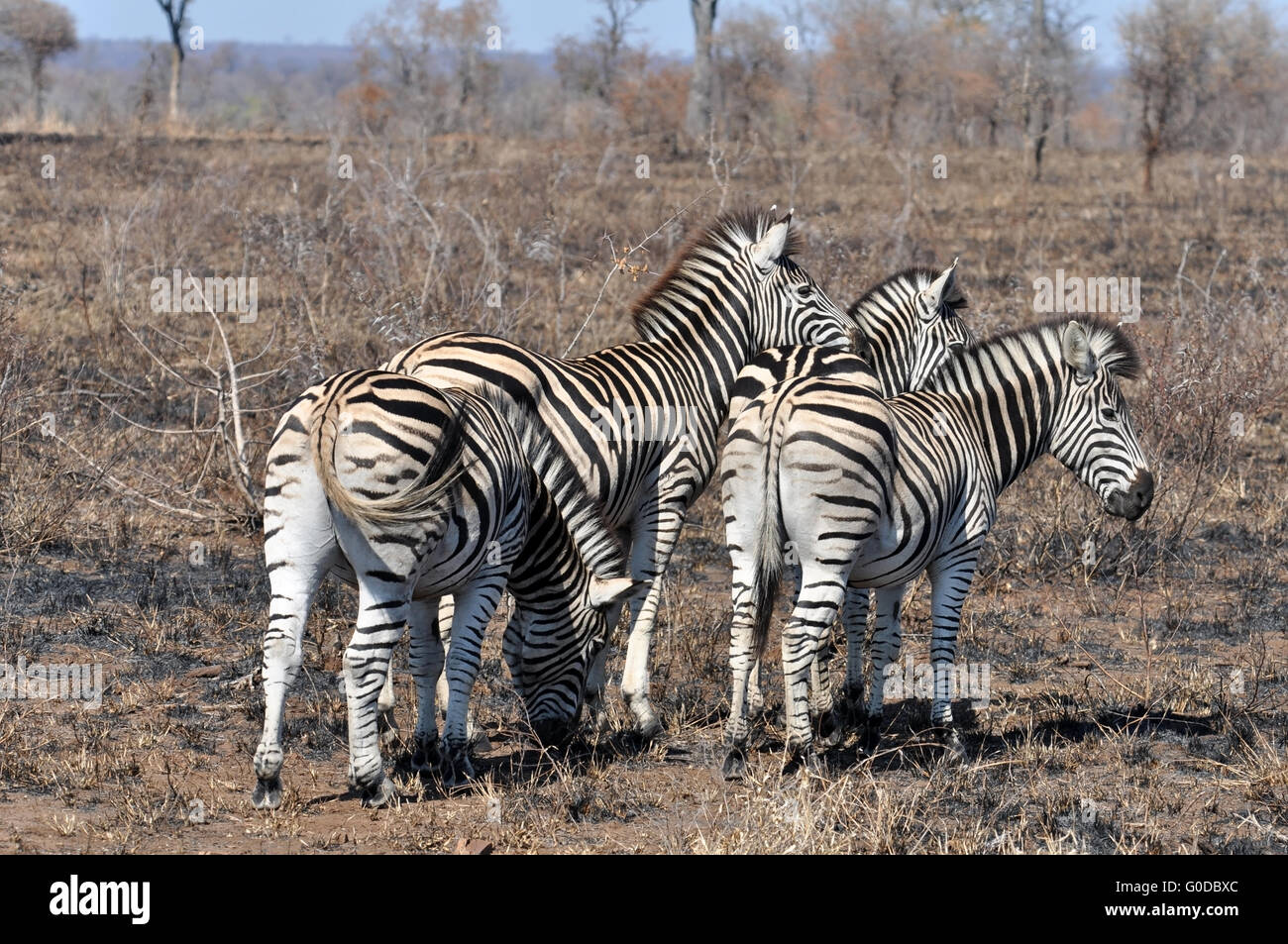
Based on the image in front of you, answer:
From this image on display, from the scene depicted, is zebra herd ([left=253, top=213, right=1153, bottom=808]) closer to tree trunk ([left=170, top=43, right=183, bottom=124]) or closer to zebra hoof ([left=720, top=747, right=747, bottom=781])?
zebra hoof ([left=720, top=747, right=747, bottom=781])

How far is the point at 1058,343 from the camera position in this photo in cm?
614

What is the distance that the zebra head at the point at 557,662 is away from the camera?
18.1 feet

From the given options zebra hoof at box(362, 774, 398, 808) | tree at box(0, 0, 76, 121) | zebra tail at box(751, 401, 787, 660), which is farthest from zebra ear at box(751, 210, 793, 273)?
tree at box(0, 0, 76, 121)

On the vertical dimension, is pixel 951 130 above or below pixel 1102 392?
above

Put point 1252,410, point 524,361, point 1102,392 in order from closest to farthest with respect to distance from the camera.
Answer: point 524,361 < point 1102,392 < point 1252,410

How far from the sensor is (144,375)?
36.2 feet

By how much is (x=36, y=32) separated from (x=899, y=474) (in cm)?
3991

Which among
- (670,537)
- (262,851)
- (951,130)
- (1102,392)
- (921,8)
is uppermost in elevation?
(921,8)

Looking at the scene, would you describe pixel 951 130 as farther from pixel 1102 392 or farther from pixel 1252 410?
pixel 1102 392

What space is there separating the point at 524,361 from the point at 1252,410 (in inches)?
234

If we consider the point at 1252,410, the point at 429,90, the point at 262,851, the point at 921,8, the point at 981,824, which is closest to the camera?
the point at 262,851

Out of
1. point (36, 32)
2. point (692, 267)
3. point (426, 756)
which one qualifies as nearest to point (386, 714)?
point (426, 756)

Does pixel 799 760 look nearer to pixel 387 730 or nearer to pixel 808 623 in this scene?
pixel 808 623

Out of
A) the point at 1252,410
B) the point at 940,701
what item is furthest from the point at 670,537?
the point at 1252,410
